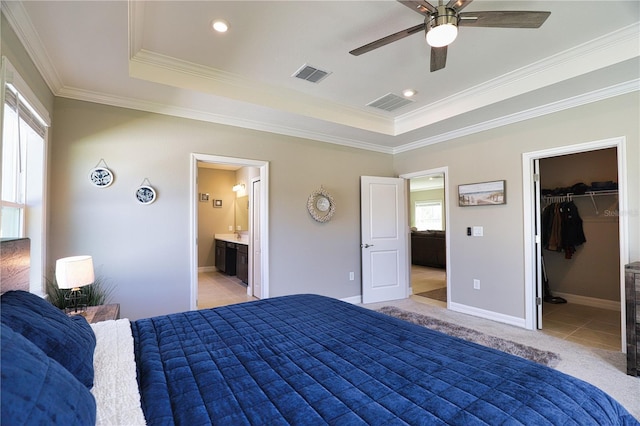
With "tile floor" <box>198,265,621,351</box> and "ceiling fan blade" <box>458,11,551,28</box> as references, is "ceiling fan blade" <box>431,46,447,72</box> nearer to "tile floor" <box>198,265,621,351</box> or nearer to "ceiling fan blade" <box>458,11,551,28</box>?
"ceiling fan blade" <box>458,11,551,28</box>

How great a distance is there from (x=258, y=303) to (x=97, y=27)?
7.13 ft

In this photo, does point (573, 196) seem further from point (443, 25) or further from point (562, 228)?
point (443, 25)

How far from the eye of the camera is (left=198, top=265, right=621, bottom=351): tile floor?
3215 millimetres

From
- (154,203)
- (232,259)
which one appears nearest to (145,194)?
(154,203)

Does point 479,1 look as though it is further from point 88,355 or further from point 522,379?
point 88,355

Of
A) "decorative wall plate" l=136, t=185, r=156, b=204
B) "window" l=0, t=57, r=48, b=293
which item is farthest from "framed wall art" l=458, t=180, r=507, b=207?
"window" l=0, t=57, r=48, b=293

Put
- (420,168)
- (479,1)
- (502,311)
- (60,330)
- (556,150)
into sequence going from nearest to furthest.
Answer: (60,330), (479,1), (556,150), (502,311), (420,168)

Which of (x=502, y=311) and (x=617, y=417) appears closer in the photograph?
(x=617, y=417)

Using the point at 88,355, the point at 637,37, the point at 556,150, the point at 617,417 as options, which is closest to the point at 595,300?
the point at 556,150

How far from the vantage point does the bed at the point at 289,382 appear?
844 millimetres

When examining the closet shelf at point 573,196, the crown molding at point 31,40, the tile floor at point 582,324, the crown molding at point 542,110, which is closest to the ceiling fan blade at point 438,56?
the crown molding at point 542,110

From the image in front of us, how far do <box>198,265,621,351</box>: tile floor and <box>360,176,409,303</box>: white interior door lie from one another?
1.77 ft

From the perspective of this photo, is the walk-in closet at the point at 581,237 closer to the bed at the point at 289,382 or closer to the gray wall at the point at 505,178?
the gray wall at the point at 505,178

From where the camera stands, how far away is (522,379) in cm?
114
